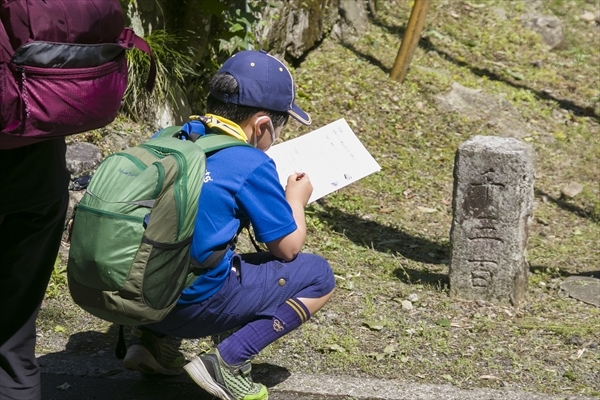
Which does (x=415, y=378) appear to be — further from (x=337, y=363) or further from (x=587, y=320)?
(x=587, y=320)

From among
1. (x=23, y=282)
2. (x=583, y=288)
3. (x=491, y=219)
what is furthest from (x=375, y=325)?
(x=23, y=282)

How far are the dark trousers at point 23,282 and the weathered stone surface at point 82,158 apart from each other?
2.12 metres

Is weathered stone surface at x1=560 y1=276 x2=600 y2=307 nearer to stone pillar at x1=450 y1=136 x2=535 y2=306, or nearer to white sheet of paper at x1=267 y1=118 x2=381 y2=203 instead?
stone pillar at x1=450 y1=136 x2=535 y2=306

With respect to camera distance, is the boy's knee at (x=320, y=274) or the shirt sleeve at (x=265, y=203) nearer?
the shirt sleeve at (x=265, y=203)

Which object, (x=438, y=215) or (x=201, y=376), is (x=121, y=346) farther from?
(x=438, y=215)

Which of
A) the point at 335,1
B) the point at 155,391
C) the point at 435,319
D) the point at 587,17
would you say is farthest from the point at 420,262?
the point at 587,17

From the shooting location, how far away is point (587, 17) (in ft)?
35.8

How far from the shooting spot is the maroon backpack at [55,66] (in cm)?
203

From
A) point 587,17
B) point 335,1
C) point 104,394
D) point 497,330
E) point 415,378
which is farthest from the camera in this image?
point 587,17

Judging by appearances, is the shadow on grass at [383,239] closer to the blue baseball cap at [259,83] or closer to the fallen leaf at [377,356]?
the fallen leaf at [377,356]

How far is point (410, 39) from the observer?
25.3 feet

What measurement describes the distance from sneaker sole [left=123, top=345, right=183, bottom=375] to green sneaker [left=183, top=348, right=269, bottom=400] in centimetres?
37

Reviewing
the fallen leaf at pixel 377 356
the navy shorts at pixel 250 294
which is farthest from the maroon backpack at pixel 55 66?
the fallen leaf at pixel 377 356

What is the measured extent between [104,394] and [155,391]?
197 mm
